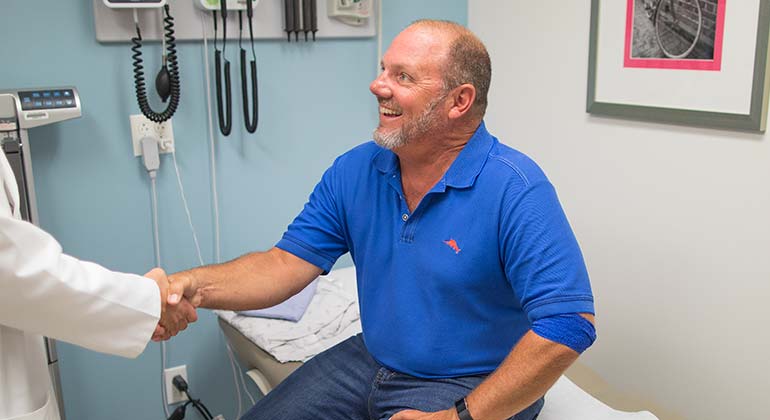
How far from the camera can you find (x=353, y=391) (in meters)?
1.64

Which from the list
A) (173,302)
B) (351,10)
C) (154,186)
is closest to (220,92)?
(154,186)

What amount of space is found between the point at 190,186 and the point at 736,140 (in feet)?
4.88

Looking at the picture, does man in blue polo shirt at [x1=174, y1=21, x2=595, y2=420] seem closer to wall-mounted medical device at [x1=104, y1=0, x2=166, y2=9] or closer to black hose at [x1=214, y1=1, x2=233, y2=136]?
black hose at [x1=214, y1=1, x2=233, y2=136]

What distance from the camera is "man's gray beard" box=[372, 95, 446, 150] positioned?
5.06ft

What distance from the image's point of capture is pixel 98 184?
210 centimetres

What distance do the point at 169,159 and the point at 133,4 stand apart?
46 centimetres

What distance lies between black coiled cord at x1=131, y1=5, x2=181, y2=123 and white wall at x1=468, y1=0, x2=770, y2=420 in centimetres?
105

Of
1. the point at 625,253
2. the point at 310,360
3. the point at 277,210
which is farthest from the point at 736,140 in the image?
the point at 277,210

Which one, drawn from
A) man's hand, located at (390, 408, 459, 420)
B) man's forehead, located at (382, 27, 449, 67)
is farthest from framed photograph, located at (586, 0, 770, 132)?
man's hand, located at (390, 408, 459, 420)

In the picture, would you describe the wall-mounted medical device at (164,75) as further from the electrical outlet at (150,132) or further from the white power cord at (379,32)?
the white power cord at (379,32)

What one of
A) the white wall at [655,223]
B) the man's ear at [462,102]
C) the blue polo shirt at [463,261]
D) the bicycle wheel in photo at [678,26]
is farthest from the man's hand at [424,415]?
the bicycle wheel in photo at [678,26]

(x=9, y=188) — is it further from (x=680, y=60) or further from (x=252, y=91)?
(x=680, y=60)

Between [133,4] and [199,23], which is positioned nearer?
[133,4]

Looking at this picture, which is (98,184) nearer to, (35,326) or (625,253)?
(35,326)
